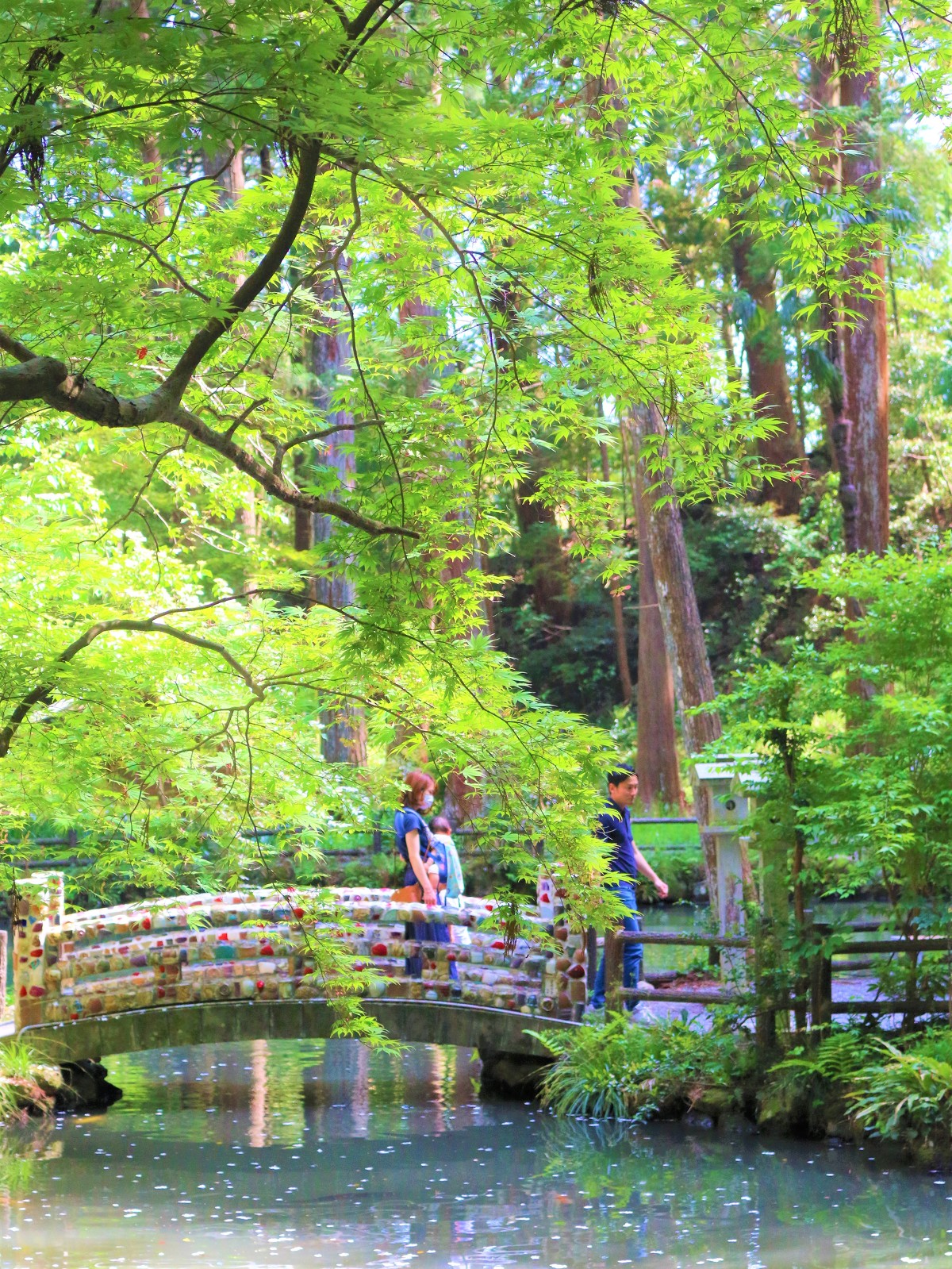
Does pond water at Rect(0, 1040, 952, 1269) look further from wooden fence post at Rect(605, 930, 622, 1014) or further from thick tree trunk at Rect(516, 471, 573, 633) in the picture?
thick tree trunk at Rect(516, 471, 573, 633)

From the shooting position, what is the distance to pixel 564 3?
4.95m

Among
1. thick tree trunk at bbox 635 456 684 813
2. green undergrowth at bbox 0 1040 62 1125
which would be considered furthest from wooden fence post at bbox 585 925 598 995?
thick tree trunk at bbox 635 456 684 813

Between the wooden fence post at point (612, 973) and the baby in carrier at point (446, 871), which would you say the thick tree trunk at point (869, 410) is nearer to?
the baby in carrier at point (446, 871)

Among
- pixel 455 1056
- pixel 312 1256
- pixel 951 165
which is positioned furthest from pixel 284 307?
pixel 951 165

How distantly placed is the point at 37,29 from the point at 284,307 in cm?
236

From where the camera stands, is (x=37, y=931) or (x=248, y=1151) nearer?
(x=248, y=1151)

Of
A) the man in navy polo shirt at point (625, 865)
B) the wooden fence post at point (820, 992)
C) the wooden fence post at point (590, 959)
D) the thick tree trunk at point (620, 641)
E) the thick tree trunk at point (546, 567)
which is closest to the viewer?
the wooden fence post at point (820, 992)

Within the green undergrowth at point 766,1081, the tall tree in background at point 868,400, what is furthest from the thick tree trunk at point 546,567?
the green undergrowth at point 766,1081

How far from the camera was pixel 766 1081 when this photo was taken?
9.02 m

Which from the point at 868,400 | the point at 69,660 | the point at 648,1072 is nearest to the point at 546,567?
the point at 868,400

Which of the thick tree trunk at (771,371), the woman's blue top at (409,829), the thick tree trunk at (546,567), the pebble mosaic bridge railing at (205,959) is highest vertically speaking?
the thick tree trunk at (771,371)

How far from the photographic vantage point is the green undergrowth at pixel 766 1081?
26.3ft

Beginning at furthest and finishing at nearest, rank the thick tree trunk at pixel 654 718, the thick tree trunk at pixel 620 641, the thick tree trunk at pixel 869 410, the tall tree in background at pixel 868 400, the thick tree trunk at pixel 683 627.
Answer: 1. the thick tree trunk at pixel 620 641
2. the thick tree trunk at pixel 654 718
3. the thick tree trunk at pixel 869 410
4. the tall tree in background at pixel 868 400
5. the thick tree trunk at pixel 683 627

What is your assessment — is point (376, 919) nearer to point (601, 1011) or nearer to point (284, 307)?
point (601, 1011)
